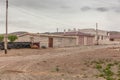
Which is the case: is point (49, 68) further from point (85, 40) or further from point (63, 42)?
point (85, 40)

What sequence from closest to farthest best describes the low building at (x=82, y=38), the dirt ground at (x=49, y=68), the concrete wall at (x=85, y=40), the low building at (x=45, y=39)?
the dirt ground at (x=49, y=68) → the low building at (x=45, y=39) → the low building at (x=82, y=38) → the concrete wall at (x=85, y=40)

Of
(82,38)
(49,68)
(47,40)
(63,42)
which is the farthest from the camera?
(82,38)

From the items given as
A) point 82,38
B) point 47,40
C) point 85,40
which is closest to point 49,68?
point 47,40

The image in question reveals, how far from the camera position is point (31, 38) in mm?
70312

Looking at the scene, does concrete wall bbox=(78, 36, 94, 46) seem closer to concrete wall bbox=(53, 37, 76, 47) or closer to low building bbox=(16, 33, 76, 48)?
concrete wall bbox=(53, 37, 76, 47)

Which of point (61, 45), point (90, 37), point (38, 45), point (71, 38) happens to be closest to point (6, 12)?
point (38, 45)

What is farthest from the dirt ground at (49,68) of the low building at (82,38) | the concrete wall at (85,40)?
the concrete wall at (85,40)

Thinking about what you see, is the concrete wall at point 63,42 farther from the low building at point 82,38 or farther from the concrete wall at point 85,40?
the concrete wall at point 85,40

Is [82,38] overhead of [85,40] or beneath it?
overhead

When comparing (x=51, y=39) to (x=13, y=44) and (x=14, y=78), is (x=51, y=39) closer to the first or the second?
(x=13, y=44)

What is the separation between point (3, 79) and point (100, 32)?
351 ft

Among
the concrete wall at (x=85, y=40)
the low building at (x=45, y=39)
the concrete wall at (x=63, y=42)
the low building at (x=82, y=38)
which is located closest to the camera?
the low building at (x=45, y=39)

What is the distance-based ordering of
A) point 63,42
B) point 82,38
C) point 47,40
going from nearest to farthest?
point 47,40 < point 63,42 < point 82,38

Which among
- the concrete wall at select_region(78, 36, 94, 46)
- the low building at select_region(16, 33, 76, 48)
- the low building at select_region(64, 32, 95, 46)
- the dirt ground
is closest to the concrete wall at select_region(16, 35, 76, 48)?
the low building at select_region(16, 33, 76, 48)
